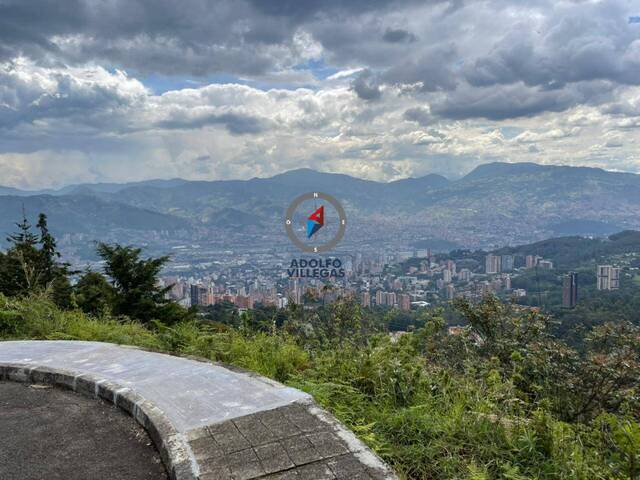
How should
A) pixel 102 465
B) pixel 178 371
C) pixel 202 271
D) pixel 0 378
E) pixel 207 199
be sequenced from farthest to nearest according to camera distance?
pixel 207 199 → pixel 202 271 → pixel 0 378 → pixel 178 371 → pixel 102 465

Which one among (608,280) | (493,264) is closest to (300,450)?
(608,280)

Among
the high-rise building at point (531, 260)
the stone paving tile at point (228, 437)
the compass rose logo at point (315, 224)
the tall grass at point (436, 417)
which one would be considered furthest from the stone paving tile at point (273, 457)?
the high-rise building at point (531, 260)

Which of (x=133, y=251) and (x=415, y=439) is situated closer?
(x=415, y=439)

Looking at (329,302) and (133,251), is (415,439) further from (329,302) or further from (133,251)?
(133,251)

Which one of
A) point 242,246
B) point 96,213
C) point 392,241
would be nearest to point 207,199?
point 96,213

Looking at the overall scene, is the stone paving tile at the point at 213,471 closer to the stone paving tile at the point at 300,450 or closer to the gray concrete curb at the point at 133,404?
the gray concrete curb at the point at 133,404

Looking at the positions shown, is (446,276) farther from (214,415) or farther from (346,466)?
(346,466)
